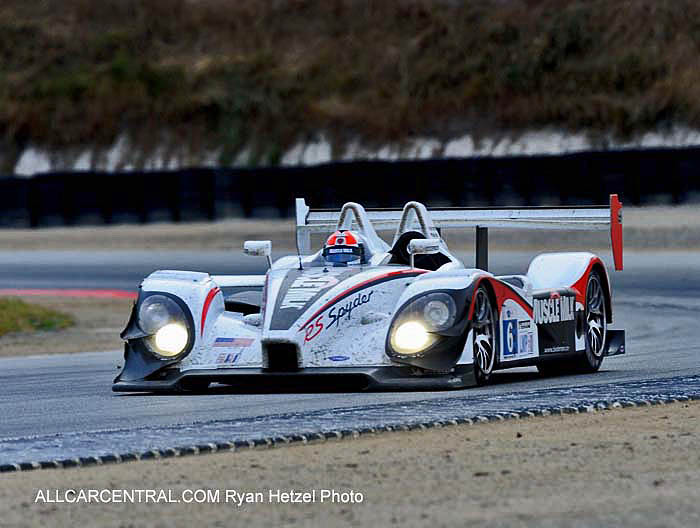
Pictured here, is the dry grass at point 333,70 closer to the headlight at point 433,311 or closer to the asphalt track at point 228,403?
the asphalt track at point 228,403

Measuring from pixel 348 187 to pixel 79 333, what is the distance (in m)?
12.1

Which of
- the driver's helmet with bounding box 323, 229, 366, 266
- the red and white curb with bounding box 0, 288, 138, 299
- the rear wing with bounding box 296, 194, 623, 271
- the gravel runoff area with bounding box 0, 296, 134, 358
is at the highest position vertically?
the rear wing with bounding box 296, 194, 623, 271

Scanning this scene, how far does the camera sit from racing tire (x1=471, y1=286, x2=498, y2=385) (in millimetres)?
9547

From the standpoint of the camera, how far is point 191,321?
32.0 feet

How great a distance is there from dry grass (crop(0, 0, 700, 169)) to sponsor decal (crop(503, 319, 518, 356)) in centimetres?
2479

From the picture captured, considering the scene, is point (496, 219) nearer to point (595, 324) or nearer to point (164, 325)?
point (595, 324)

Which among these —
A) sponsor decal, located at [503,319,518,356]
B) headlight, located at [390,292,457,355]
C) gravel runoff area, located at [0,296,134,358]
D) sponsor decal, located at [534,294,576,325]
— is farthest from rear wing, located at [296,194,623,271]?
gravel runoff area, located at [0,296,134,358]

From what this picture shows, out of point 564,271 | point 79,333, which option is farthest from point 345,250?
point 79,333

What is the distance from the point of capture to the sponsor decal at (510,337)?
33.0 ft

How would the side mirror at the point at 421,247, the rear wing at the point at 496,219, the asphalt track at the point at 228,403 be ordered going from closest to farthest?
the asphalt track at the point at 228,403 → the side mirror at the point at 421,247 → the rear wing at the point at 496,219

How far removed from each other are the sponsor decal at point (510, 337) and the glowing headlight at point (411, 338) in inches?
36.4

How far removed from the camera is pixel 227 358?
956 centimetres

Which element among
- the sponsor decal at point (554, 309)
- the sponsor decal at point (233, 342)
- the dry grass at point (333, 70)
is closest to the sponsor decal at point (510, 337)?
the sponsor decal at point (554, 309)

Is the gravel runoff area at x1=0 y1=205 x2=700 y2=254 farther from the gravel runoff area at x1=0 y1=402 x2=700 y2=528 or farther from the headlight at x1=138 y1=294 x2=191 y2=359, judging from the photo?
the gravel runoff area at x1=0 y1=402 x2=700 y2=528
